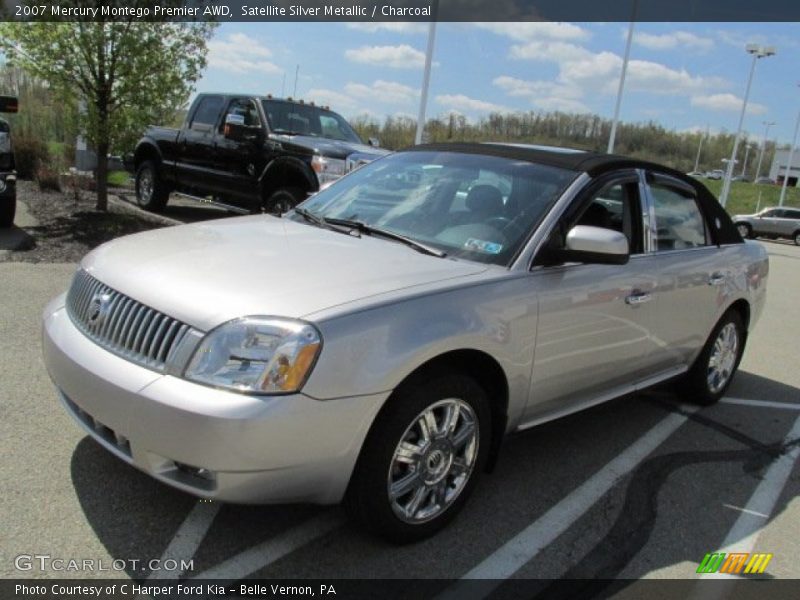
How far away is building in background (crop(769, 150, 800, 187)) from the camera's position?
314 feet

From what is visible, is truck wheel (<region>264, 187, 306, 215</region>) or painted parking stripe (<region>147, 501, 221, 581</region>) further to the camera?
truck wheel (<region>264, 187, 306, 215</region>)

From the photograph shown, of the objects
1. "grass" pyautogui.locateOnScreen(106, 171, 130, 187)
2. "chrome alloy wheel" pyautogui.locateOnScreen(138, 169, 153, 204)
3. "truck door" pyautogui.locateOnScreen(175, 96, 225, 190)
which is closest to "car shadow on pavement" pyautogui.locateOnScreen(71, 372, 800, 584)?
"truck door" pyautogui.locateOnScreen(175, 96, 225, 190)

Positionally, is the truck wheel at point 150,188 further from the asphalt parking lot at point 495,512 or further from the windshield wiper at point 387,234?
the windshield wiper at point 387,234

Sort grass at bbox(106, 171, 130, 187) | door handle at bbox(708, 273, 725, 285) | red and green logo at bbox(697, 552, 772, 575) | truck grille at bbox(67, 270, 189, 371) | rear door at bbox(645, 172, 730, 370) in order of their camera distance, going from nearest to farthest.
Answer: truck grille at bbox(67, 270, 189, 371) → red and green logo at bbox(697, 552, 772, 575) → rear door at bbox(645, 172, 730, 370) → door handle at bbox(708, 273, 725, 285) → grass at bbox(106, 171, 130, 187)

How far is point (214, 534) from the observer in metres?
2.92

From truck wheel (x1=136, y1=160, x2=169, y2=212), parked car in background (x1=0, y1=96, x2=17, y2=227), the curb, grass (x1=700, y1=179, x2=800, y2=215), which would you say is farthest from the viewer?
grass (x1=700, y1=179, x2=800, y2=215)

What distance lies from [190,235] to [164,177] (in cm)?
834

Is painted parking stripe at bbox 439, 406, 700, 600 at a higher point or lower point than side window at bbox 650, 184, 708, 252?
lower

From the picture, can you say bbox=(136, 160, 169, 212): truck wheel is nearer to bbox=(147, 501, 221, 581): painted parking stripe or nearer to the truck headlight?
the truck headlight

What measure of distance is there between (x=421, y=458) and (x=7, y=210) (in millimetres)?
7852

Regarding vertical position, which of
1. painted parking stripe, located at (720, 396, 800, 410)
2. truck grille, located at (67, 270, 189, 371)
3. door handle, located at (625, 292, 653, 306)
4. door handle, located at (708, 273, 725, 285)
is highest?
door handle, located at (708, 273, 725, 285)

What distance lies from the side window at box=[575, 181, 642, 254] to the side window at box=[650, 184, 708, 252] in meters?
0.21

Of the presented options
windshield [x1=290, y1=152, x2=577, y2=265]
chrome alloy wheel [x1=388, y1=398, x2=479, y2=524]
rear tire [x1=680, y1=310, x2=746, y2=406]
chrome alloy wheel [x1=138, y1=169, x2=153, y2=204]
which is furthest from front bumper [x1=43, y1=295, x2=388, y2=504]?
chrome alloy wheel [x1=138, y1=169, x2=153, y2=204]

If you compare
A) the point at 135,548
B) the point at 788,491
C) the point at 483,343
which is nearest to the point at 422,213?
the point at 483,343
